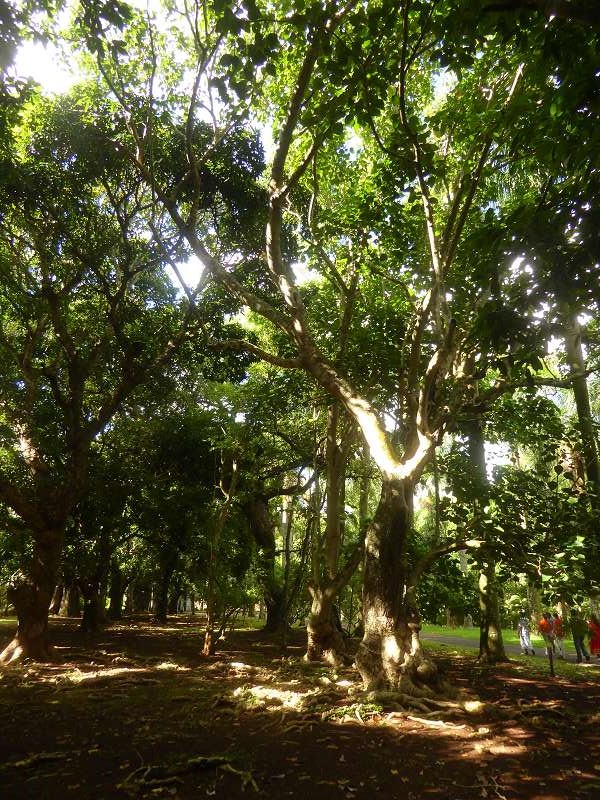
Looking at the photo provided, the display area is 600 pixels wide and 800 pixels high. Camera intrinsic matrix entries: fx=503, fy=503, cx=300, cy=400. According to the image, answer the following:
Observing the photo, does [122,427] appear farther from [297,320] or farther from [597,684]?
[597,684]

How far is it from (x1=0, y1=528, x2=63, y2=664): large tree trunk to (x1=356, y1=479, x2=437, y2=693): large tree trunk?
24.1 ft

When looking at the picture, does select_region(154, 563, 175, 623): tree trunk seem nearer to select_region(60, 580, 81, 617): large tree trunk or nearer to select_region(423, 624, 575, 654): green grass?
select_region(60, 580, 81, 617): large tree trunk

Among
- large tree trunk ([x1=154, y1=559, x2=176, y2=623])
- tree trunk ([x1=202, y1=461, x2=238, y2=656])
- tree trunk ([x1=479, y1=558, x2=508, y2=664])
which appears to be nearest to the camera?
tree trunk ([x1=202, y1=461, x2=238, y2=656])

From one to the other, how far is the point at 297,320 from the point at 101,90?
776 centimetres

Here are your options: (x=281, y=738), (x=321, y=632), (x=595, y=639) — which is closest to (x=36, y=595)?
(x=321, y=632)

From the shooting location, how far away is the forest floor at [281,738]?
4.86 meters

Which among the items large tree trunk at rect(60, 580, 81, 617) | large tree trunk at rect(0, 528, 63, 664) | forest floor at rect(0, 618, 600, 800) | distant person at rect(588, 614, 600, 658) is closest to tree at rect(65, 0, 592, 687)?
forest floor at rect(0, 618, 600, 800)

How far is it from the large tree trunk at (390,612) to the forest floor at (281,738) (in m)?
0.55

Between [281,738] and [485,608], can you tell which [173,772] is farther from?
[485,608]

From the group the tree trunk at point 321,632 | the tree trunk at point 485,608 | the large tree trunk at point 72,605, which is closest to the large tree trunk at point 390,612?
the tree trunk at point 321,632

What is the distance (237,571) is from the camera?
1612cm

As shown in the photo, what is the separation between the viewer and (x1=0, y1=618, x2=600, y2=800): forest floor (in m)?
4.86

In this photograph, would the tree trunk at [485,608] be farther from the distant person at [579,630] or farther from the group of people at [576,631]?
the distant person at [579,630]

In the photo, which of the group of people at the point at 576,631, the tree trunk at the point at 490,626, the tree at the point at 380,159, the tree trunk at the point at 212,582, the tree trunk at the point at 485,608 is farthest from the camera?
the tree trunk at the point at 490,626
